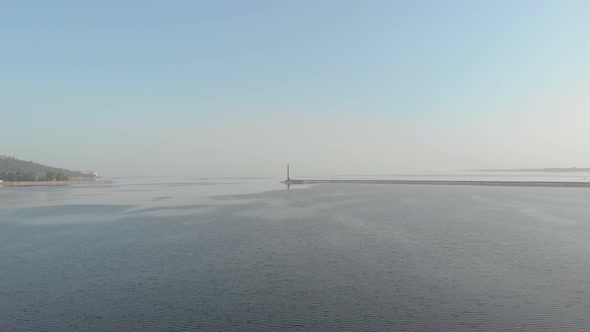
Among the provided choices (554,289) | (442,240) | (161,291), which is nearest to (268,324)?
(161,291)

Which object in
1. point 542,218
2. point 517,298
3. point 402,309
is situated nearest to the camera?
point 402,309

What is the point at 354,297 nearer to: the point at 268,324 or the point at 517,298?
the point at 268,324

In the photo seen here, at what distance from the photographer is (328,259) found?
12.8 metres

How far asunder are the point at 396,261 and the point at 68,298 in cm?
948

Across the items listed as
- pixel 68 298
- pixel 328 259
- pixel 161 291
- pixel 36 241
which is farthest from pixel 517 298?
pixel 36 241

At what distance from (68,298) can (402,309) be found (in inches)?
304

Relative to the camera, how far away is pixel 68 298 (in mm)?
8734

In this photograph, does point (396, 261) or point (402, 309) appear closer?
point (402, 309)

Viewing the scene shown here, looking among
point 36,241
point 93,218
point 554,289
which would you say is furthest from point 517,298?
point 93,218

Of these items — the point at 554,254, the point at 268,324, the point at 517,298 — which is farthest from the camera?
the point at 554,254

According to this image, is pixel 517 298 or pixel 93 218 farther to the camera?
pixel 93 218

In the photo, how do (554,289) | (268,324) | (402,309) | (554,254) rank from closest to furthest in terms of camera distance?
(268,324), (402,309), (554,289), (554,254)

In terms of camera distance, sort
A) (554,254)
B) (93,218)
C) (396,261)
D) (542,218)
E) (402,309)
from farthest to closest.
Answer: (93,218) < (542,218) < (554,254) < (396,261) < (402,309)

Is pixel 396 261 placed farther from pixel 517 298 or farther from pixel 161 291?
pixel 161 291
